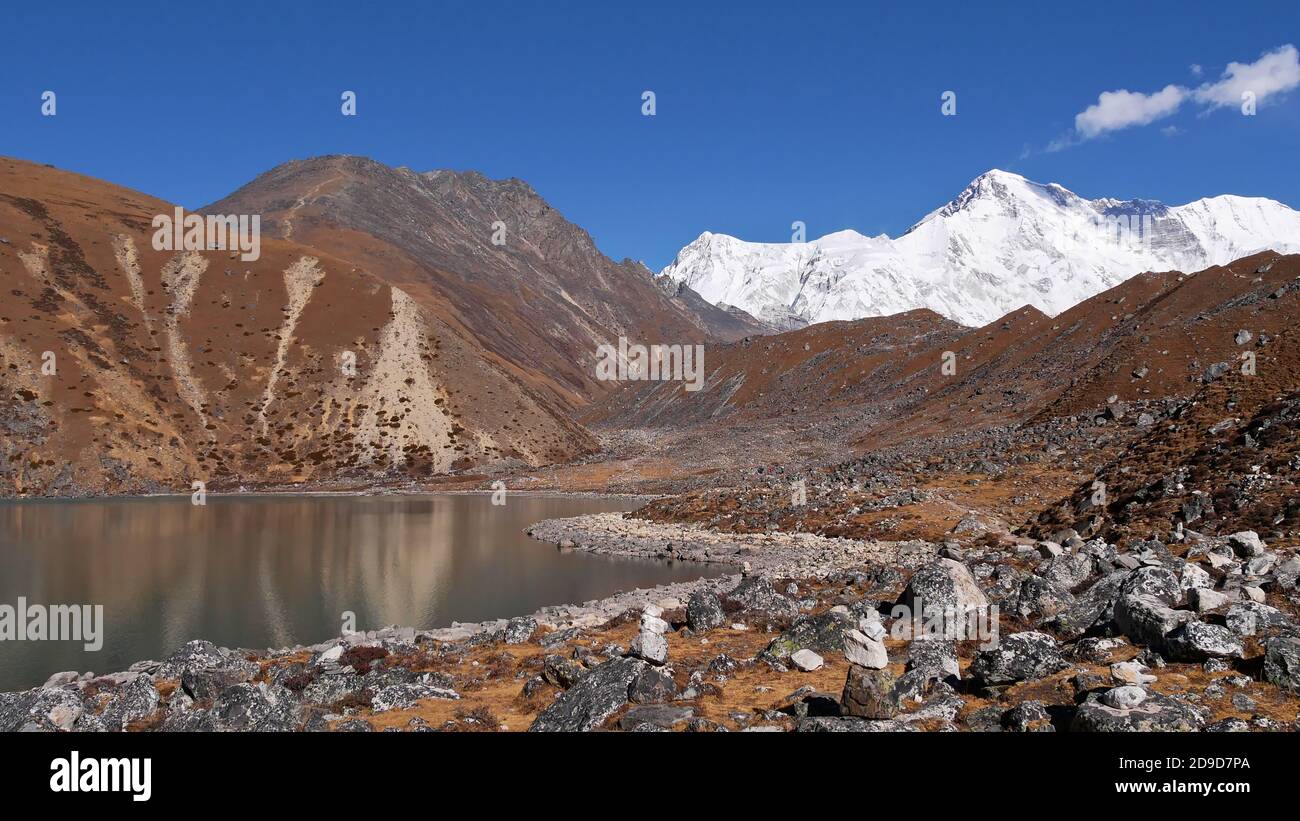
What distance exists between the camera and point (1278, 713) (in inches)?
513

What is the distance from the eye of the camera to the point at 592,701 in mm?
16625

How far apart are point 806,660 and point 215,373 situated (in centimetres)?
12841

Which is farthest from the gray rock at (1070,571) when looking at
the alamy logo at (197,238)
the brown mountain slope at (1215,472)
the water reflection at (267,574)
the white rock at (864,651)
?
the alamy logo at (197,238)

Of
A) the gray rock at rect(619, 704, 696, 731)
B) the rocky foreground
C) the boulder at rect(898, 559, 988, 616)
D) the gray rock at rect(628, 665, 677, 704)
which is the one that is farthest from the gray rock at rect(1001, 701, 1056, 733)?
the boulder at rect(898, 559, 988, 616)

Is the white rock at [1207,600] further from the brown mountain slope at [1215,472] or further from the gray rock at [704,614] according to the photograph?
the gray rock at [704,614]

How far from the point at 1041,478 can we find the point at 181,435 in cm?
10795

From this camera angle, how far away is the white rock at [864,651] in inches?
770

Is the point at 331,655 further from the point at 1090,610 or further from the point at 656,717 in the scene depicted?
the point at 1090,610

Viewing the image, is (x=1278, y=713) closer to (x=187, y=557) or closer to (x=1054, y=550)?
(x=1054, y=550)

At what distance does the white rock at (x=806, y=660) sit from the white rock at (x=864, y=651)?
0.85 meters

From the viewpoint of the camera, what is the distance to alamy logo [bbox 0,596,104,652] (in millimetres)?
31844

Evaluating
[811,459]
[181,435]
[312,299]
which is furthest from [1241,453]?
Result: [312,299]

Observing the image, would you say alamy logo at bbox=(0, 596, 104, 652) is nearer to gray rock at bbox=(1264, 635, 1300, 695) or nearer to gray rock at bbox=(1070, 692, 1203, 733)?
Answer: gray rock at bbox=(1070, 692, 1203, 733)
